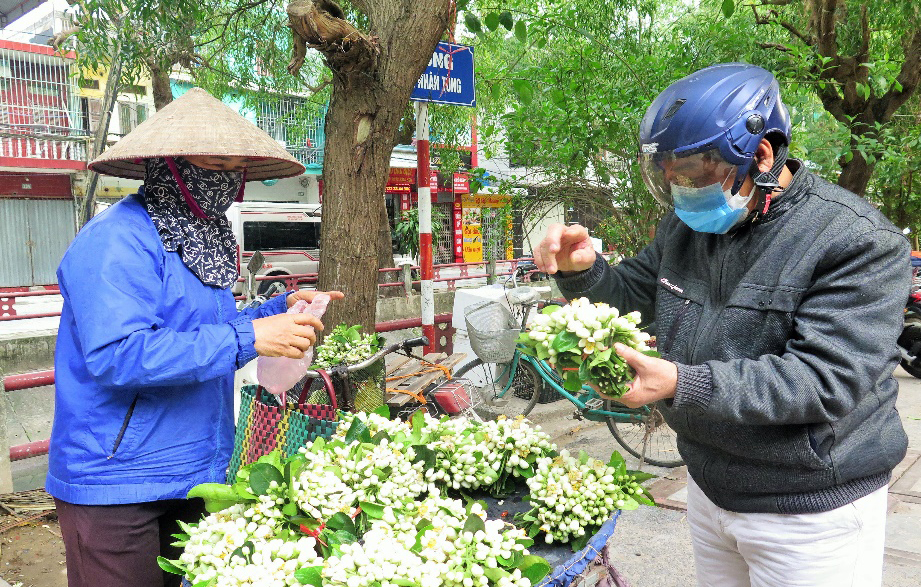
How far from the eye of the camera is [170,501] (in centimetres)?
207

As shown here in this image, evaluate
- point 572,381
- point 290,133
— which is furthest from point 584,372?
point 290,133

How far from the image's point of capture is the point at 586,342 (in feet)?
4.80

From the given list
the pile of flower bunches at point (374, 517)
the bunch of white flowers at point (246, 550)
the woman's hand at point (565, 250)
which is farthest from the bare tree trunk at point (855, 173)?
the bunch of white flowers at point (246, 550)

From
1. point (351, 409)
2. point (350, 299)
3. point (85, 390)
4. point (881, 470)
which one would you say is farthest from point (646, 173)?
point (350, 299)

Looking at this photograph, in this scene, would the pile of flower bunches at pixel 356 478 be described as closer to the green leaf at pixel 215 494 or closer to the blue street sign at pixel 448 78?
the green leaf at pixel 215 494

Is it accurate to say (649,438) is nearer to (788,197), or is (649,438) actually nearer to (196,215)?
(788,197)

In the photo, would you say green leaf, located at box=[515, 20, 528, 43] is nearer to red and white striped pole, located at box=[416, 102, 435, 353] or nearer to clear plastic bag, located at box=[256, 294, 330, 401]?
red and white striped pole, located at box=[416, 102, 435, 353]

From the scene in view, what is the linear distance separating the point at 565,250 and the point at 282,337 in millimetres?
871

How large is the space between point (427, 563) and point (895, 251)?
1.22 meters

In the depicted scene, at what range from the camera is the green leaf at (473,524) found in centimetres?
146

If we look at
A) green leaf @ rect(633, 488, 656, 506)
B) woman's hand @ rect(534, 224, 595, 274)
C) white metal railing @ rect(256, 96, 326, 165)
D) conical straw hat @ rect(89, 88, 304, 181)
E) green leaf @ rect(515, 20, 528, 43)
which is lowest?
green leaf @ rect(633, 488, 656, 506)

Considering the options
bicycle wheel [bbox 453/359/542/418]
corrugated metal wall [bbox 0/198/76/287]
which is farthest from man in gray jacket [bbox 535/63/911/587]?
corrugated metal wall [bbox 0/198/76/287]

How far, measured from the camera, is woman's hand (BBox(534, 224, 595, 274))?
2047mm

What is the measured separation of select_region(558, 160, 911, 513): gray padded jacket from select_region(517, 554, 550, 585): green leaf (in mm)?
435
